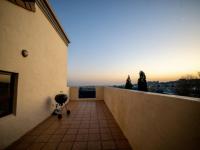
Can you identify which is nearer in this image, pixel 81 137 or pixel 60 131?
pixel 81 137

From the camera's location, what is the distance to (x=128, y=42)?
9.88 metres

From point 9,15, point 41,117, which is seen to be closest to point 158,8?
point 9,15

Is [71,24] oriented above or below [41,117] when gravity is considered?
above

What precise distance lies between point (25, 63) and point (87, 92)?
7.76 metres

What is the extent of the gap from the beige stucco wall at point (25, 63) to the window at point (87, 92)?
548cm

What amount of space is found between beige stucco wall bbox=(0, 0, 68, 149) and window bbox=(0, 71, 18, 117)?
0.11 metres

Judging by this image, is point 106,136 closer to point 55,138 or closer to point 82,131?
point 82,131

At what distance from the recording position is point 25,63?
3.26 m

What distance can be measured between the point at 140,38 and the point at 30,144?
28.2 ft

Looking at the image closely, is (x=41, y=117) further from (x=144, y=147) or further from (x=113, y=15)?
(x=113, y=15)

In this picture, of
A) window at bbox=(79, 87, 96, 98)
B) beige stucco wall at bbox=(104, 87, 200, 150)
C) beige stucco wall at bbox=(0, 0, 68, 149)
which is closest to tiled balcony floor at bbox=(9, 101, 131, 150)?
beige stucco wall at bbox=(0, 0, 68, 149)

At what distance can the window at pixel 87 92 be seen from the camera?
34.3ft

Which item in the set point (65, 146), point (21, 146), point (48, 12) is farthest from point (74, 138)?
point (48, 12)

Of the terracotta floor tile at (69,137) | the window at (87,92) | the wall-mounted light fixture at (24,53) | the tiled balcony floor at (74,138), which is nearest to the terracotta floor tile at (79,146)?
the tiled balcony floor at (74,138)
